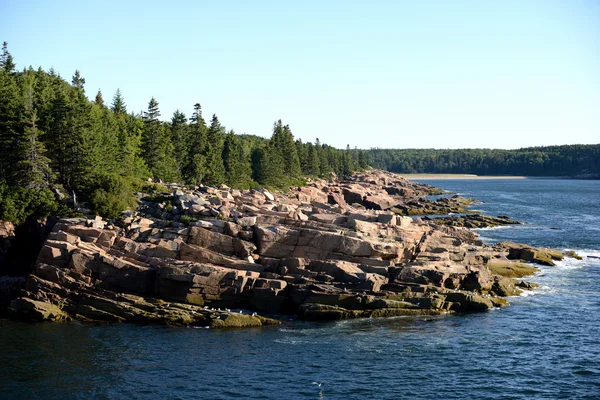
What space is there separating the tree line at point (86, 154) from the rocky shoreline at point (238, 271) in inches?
167

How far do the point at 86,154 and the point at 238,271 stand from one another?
2570cm

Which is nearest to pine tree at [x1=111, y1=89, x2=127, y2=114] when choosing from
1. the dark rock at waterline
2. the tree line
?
the tree line

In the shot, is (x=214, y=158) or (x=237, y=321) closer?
(x=237, y=321)

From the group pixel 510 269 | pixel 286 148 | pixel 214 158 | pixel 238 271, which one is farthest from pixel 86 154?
pixel 286 148

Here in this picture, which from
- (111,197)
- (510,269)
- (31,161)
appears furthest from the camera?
(510,269)

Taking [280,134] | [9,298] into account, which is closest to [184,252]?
[9,298]

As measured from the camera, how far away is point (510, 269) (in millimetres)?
61906

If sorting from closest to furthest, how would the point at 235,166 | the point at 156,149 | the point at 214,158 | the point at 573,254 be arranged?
the point at 573,254
the point at 156,149
the point at 214,158
the point at 235,166

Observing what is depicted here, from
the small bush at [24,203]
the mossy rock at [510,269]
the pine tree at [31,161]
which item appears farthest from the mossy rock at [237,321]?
the mossy rock at [510,269]

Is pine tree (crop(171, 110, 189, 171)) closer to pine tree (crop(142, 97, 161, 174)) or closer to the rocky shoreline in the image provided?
pine tree (crop(142, 97, 161, 174))

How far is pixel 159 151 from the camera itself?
89.9 metres

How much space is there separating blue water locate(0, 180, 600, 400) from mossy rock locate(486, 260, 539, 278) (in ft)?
36.6

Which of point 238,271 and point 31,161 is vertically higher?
point 31,161

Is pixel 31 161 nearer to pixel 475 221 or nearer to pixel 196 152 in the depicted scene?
pixel 196 152
